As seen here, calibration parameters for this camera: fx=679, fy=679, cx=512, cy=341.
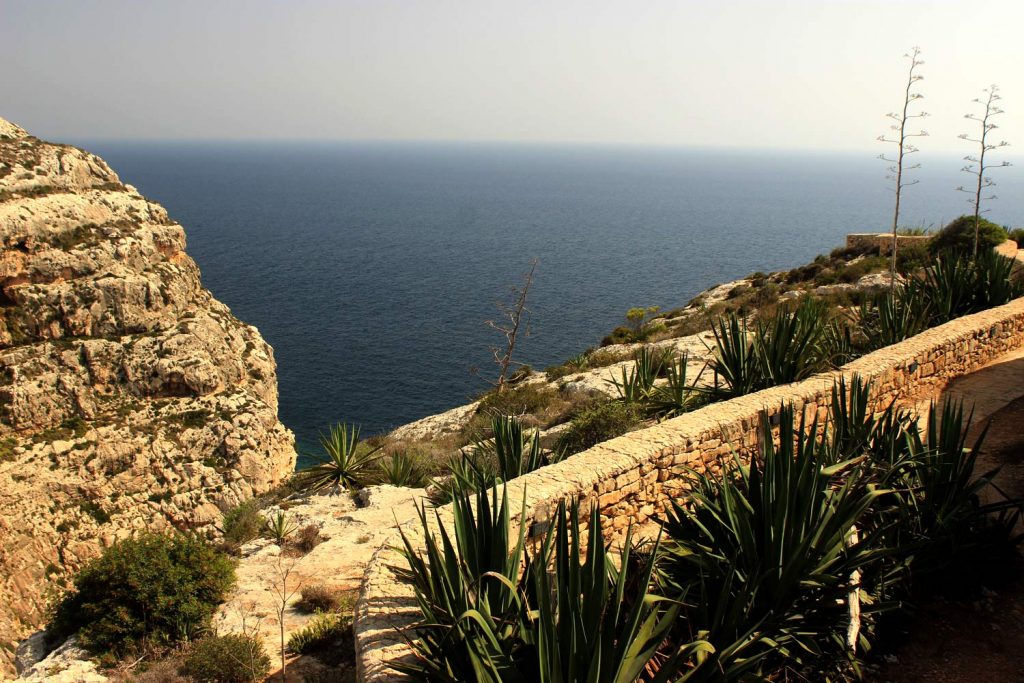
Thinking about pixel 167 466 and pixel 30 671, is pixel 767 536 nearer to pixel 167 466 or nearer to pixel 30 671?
pixel 30 671

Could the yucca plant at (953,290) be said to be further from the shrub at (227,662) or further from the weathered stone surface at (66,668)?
the weathered stone surface at (66,668)

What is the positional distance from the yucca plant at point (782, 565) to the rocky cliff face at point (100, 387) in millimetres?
19674

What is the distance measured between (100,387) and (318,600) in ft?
70.9

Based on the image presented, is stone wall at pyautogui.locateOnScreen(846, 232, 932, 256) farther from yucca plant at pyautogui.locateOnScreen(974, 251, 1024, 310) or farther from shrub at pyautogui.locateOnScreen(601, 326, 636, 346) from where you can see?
yucca plant at pyautogui.locateOnScreen(974, 251, 1024, 310)

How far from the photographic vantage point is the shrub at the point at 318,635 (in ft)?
18.8

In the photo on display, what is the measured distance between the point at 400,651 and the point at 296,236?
98.9 m

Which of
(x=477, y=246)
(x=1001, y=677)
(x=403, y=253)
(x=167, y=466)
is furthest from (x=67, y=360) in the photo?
(x=477, y=246)

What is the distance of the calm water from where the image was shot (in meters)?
44.1

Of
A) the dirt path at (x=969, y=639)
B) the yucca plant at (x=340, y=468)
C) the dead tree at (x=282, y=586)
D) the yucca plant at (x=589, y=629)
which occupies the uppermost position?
the yucca plant at (x=589, y=629)

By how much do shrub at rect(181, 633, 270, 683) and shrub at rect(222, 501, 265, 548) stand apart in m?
3.67

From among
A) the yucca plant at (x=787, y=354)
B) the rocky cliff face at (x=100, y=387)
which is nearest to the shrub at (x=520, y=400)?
the yucca plant at (x=787, y=354)

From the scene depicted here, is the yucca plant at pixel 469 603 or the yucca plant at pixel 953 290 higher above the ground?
the yucca plant at pixel 953 290

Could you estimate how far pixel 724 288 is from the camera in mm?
33344

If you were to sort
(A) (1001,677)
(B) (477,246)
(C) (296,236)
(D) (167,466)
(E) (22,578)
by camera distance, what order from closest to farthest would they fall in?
(A) (1001,677)
(E) (22,578)
(D) (167,466)
(B) (477,246)
(C) (296,236)
